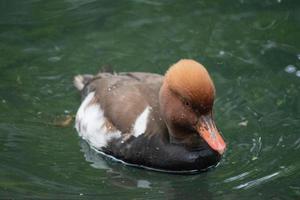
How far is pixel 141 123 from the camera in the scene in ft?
24.7

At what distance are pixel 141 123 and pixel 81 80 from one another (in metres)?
1.63

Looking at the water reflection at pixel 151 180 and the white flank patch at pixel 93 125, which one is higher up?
the white flank patch at pixel 93 125

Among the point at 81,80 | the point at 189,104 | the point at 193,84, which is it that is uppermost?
the point at 193,84

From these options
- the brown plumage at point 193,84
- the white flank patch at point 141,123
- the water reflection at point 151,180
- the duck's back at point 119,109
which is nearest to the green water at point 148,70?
the water reflection at point 151,180

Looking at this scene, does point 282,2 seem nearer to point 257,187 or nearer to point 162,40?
point 162,40

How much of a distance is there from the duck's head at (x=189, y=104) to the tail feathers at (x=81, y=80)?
5.39 ft

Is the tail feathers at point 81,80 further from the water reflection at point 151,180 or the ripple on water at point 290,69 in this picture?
the ripple on water at point 290,69

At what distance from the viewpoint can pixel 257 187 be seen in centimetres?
707

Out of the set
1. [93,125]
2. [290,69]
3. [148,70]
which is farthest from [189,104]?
[290,69]

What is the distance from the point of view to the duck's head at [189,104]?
22.8 feet

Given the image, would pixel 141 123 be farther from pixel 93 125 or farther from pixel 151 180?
pixel 93 125

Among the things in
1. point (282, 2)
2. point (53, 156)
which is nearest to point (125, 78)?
point (53, 156)

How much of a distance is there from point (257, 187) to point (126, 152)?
1366 mm

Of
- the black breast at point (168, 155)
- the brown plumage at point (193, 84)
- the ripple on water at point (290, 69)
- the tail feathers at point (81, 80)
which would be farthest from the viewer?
the ripple on water at point (290, 69)
